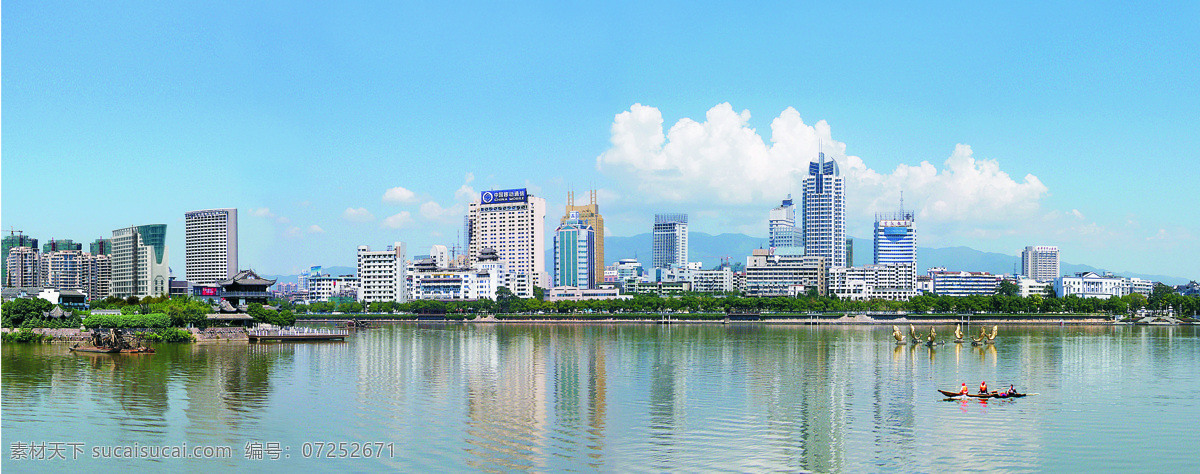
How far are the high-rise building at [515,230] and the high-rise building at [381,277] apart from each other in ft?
73.3

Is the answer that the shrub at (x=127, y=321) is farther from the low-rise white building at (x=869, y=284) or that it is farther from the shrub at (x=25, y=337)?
the low-rise white building at (x=869, y=284)

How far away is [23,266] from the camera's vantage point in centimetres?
18238

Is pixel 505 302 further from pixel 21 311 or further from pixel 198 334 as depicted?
pixel 21 311

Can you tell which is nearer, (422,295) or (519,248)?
(422,295)

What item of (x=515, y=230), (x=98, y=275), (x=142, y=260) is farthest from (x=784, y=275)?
(x=98, y=275)

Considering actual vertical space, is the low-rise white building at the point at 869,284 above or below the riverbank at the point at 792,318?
above

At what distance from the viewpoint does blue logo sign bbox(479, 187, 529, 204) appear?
196250mm

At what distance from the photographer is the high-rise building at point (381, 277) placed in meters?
172

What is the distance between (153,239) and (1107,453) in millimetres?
179008

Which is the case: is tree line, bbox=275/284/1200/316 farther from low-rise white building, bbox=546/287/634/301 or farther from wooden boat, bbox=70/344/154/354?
wooden boat, bbox=70/344/154/354

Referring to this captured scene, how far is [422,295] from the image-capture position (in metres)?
165

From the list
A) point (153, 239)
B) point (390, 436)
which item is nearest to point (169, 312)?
point (390, 436)

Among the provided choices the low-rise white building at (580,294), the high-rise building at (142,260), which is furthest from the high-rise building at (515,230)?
the high-rise building at (142,260)

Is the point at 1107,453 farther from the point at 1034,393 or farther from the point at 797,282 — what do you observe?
the point at 797,282
